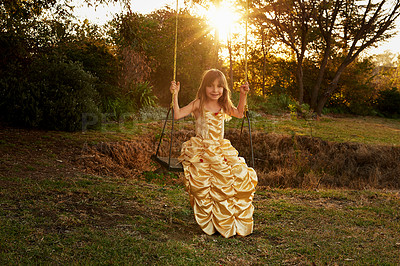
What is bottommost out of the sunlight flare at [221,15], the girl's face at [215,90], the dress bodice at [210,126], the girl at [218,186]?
the girl at [218,186]

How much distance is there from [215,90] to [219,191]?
3.49 feet

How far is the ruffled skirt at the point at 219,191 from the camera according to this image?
3.46 m

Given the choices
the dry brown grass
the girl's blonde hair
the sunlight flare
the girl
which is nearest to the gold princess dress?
the girl

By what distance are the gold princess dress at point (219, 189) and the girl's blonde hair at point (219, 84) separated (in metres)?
0.51

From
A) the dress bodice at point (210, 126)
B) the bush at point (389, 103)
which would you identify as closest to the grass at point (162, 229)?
the dress bodice at point (210, 126)

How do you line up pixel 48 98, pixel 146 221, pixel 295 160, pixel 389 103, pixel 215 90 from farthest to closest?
pixel 389 103 < pixel 295 160 < pixel 48 98 < pixel 215 90 < pixel 146 221

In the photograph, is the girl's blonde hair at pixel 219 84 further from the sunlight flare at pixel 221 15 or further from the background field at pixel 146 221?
the sunlight flare at pixel 221 15

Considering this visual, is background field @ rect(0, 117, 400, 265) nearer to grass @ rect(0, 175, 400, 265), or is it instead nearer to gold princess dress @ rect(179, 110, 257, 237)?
grass @ rect(0, 175, 400, 265)

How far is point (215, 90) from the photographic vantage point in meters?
3.72

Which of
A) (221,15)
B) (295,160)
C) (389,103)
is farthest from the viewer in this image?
(389,103)

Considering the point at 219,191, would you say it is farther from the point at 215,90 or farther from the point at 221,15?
the point at 221,15

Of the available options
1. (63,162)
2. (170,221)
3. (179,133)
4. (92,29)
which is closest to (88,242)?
(170,221)

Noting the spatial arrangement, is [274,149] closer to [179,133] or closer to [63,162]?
[179,133]

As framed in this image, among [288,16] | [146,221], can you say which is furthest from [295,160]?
[288,16]
